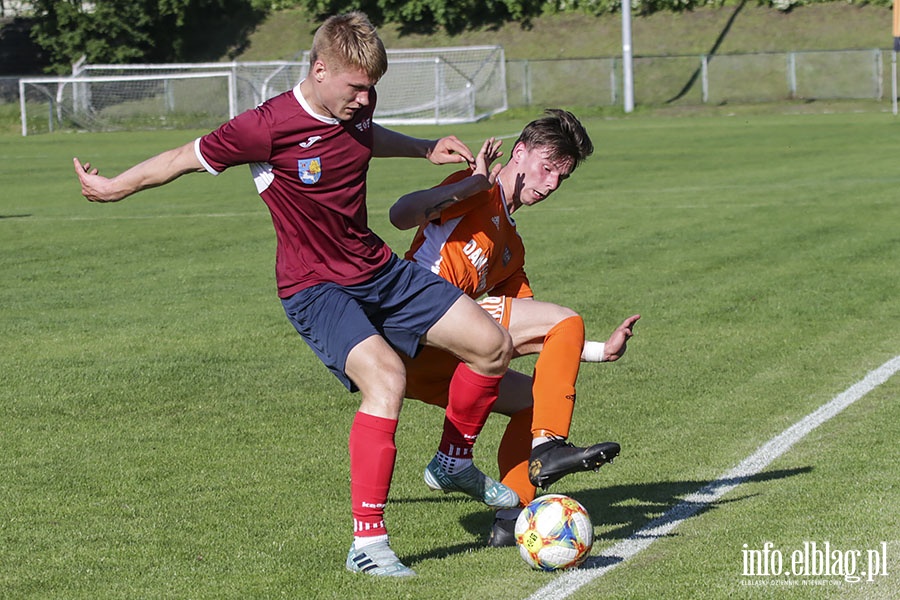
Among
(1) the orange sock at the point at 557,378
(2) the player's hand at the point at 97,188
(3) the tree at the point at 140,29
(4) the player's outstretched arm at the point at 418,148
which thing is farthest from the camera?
(3) the tree at the point at 140,29

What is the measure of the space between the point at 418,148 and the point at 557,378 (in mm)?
1240

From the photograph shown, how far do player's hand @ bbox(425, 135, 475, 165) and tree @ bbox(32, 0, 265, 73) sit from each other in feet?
185

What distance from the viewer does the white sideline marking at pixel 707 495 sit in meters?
5.12

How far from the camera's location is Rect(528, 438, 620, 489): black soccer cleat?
206 inches

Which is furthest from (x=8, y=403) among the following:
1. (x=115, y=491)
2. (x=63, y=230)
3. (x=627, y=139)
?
(x=627, y=139)

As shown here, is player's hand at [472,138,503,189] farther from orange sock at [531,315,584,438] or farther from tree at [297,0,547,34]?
tree at [297,0,547,34]

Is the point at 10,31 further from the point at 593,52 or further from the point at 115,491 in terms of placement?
the point at 115,491

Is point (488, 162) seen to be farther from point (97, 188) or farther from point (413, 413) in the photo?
point (413, 413)

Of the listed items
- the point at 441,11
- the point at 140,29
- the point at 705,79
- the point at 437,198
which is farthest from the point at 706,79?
the point at 437,198

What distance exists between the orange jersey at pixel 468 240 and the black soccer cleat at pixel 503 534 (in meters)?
1.09

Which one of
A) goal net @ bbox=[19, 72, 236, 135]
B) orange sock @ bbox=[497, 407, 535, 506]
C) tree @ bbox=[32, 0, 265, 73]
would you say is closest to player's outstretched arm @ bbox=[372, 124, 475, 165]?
orange sock @ bbox=[497, 407, 535, 506]

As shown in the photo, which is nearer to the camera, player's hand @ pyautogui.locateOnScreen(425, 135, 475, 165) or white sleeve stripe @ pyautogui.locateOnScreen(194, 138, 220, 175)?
white sleeve stripe @ pyautogui.locateOnScreen(194, 138, 220, 175)

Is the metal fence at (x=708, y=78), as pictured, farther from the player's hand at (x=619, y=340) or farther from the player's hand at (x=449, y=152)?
the player's hand at (x=449, y=152)

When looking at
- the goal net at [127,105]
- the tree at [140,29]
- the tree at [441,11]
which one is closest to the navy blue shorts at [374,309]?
the goal net at [127,105]
